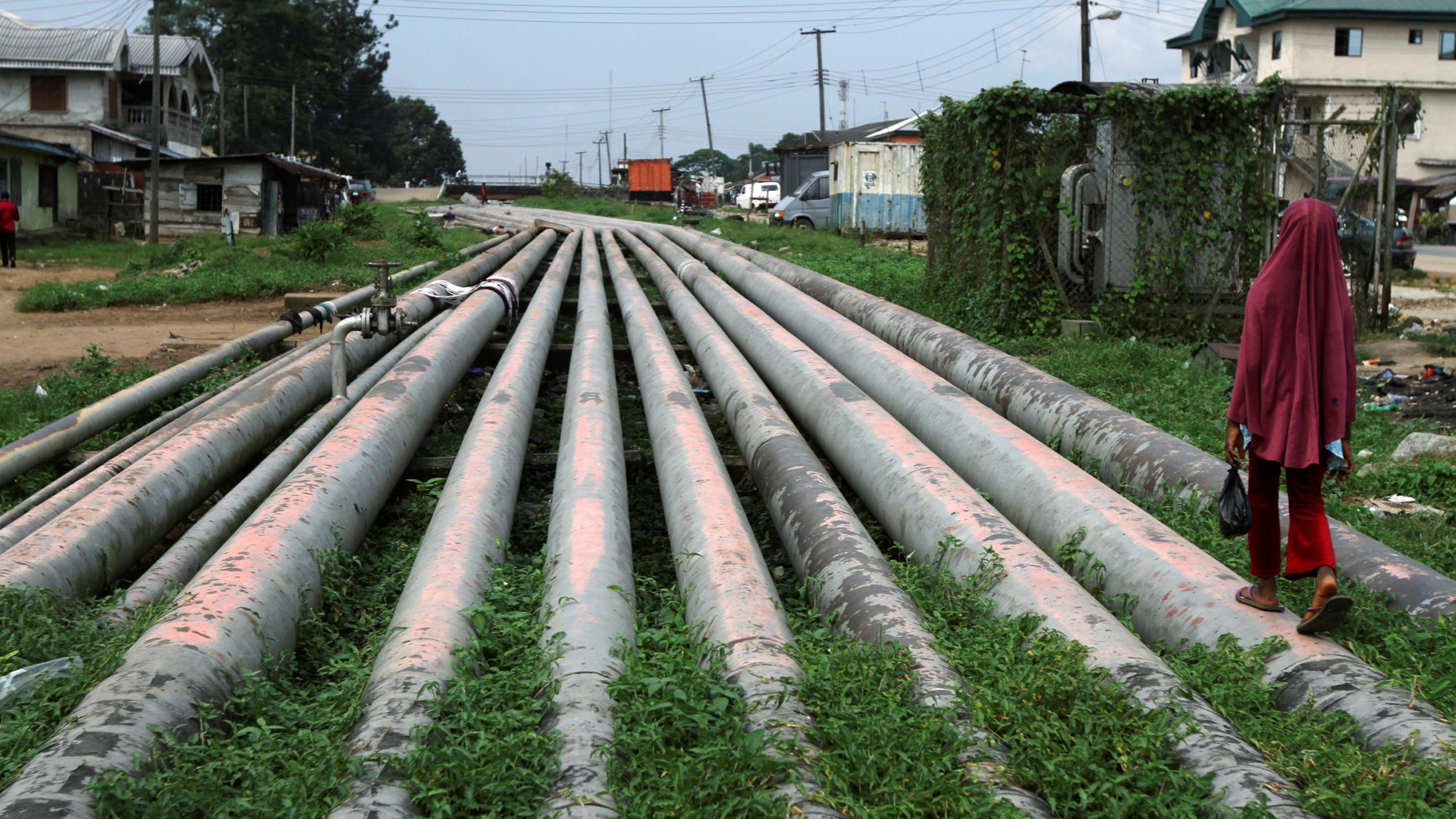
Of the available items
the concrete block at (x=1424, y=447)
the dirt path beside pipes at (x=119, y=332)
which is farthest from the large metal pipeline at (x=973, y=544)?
the dirt path beside pipes at (x=119, y=332)

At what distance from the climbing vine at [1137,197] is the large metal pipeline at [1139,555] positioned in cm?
393

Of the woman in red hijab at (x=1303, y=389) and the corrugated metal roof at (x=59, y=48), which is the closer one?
the woman in red hijab at (x=1303, y=389)

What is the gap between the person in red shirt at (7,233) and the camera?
19.3 metres

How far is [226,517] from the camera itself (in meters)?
4.18

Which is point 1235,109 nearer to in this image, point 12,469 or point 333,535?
point 333,535

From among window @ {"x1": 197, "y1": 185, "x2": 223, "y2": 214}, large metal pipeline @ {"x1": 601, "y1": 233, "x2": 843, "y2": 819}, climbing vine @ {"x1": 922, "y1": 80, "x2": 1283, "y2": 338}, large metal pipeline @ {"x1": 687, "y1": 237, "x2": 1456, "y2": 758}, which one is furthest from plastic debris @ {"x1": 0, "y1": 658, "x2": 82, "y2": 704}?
window @ {"x1": 197, "y1": 185, "x2": 223, "y2": 214}

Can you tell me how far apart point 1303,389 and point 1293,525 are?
39 cm

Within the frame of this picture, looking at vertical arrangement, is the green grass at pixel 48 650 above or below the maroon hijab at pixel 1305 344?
below

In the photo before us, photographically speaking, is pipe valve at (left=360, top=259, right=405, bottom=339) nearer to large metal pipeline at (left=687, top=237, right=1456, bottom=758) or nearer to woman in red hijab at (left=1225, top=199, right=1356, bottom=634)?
large metal pipeline at (left=687, top=237, right=1456, bottom=758)

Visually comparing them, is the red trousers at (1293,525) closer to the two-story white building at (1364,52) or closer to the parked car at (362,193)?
the two-story white building at (1364,52)

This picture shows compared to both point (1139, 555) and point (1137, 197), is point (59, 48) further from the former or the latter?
point (1139, 555)

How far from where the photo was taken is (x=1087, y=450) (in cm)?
500

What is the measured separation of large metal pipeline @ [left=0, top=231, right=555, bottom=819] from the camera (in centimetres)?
236

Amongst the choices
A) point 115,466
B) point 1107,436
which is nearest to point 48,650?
point 115,466
